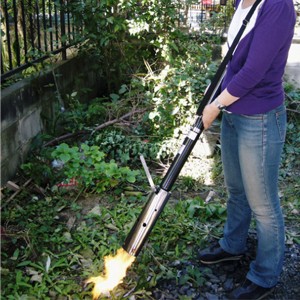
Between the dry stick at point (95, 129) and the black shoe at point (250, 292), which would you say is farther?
the dry stick at point (95, 129)

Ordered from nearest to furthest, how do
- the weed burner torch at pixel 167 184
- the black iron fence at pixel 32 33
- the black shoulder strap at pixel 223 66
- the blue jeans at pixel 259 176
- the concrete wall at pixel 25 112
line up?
the black shoulder strap at pixel 223 66
the blue jeans at pixel 259 176
the weed burner torch at pixel 167 184
the concrete wall at pixel 25 112
the black iron fence at pixel 32 33

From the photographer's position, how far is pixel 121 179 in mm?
4082

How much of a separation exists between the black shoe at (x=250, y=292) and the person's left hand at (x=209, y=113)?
1.01m

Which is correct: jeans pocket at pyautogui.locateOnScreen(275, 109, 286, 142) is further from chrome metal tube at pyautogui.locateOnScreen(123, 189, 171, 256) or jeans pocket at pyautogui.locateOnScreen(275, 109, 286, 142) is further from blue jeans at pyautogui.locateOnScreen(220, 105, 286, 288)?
chrome metal tube at pyautogui.locateOnScreen(123, 189, 171, 256)

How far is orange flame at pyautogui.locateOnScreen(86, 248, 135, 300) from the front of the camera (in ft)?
9.07

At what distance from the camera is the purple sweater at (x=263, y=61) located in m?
2.15

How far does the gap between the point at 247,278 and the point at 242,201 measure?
48cm

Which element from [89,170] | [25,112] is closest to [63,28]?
[25,112]

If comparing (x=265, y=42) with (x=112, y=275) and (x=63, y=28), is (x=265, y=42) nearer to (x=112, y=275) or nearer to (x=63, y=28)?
(x=112, y=275)

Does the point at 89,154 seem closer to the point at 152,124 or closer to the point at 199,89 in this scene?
the point at 152,124

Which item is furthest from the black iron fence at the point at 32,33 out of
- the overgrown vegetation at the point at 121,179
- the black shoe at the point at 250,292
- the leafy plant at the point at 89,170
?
the black shoe at the point at 250,292

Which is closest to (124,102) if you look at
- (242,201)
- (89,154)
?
(89,154)

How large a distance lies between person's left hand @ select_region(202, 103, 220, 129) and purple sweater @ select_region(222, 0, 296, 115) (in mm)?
Result: 82

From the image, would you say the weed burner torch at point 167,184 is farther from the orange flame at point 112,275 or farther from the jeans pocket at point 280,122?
the jeans pocket at point 280,122
